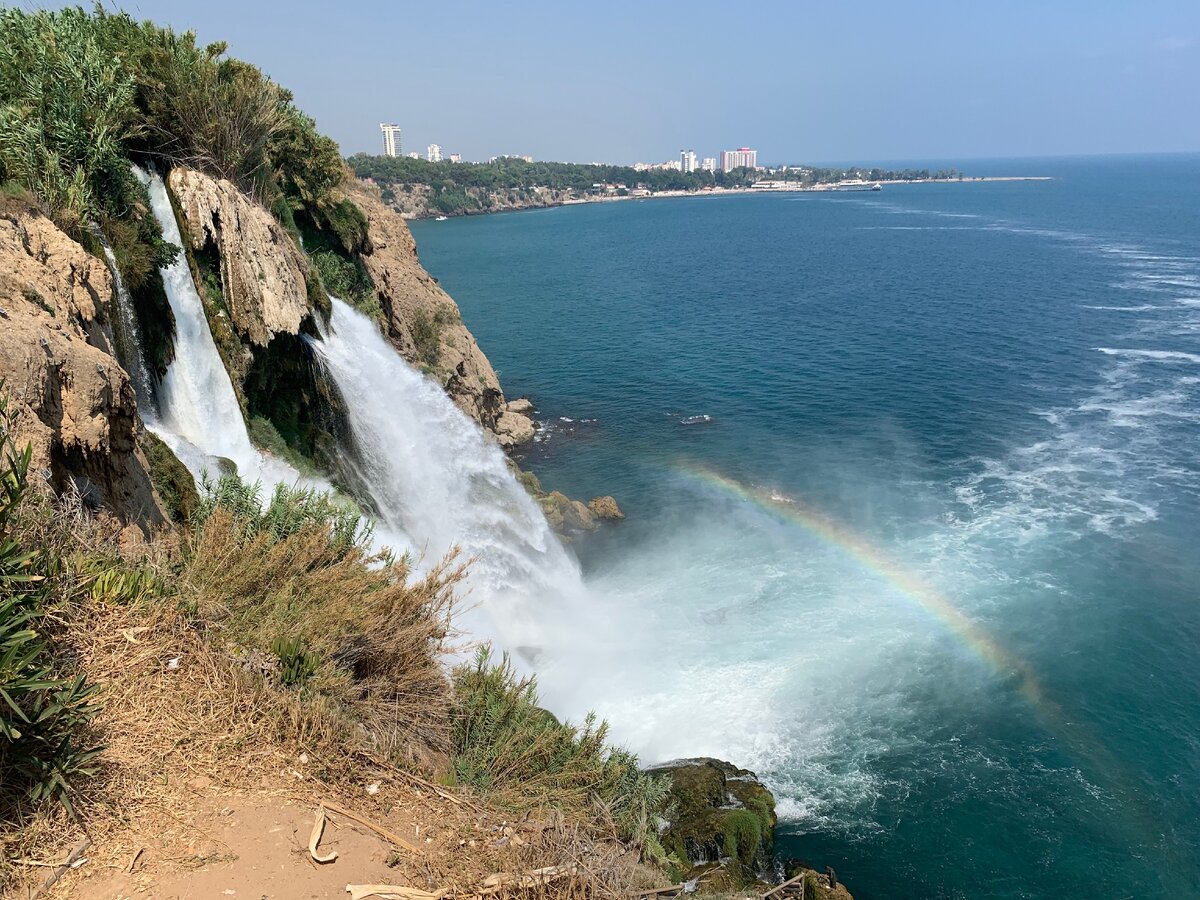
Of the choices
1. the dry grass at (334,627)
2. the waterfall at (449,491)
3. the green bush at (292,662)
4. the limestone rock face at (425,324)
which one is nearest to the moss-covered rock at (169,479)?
the dry grass at (334,627)

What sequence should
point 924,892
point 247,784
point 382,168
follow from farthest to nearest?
point 382,168, point 924,892, point 247,784

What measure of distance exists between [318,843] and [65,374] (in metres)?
5.79

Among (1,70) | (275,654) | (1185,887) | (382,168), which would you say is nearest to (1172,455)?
(1185,887)

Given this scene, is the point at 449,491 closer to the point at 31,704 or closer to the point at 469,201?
the point at 31,704

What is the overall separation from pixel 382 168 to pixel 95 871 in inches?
6749

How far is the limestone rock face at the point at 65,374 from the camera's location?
7.52m

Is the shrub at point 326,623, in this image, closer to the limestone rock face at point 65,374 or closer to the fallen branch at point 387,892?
the limestone rock face at point 65,374

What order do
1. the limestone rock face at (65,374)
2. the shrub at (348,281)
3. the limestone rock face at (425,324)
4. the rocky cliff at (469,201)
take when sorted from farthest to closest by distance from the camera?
1. the rocky cliff at (469,201)
2. the limestone rock face at (425,324)
3. the shrub at (348,281)
4. the limestone rock face at (65,374)

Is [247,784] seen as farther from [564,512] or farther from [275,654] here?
[564,512]

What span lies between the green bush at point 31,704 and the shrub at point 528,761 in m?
3.23

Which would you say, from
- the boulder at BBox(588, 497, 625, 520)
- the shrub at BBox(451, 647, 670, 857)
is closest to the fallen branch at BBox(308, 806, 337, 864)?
the shrub at BBox(451, 647, 670, 857)

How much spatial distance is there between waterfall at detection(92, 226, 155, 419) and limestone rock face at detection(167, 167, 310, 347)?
2732mm

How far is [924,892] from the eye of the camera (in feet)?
47.8

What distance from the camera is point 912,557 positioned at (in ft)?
84.4
